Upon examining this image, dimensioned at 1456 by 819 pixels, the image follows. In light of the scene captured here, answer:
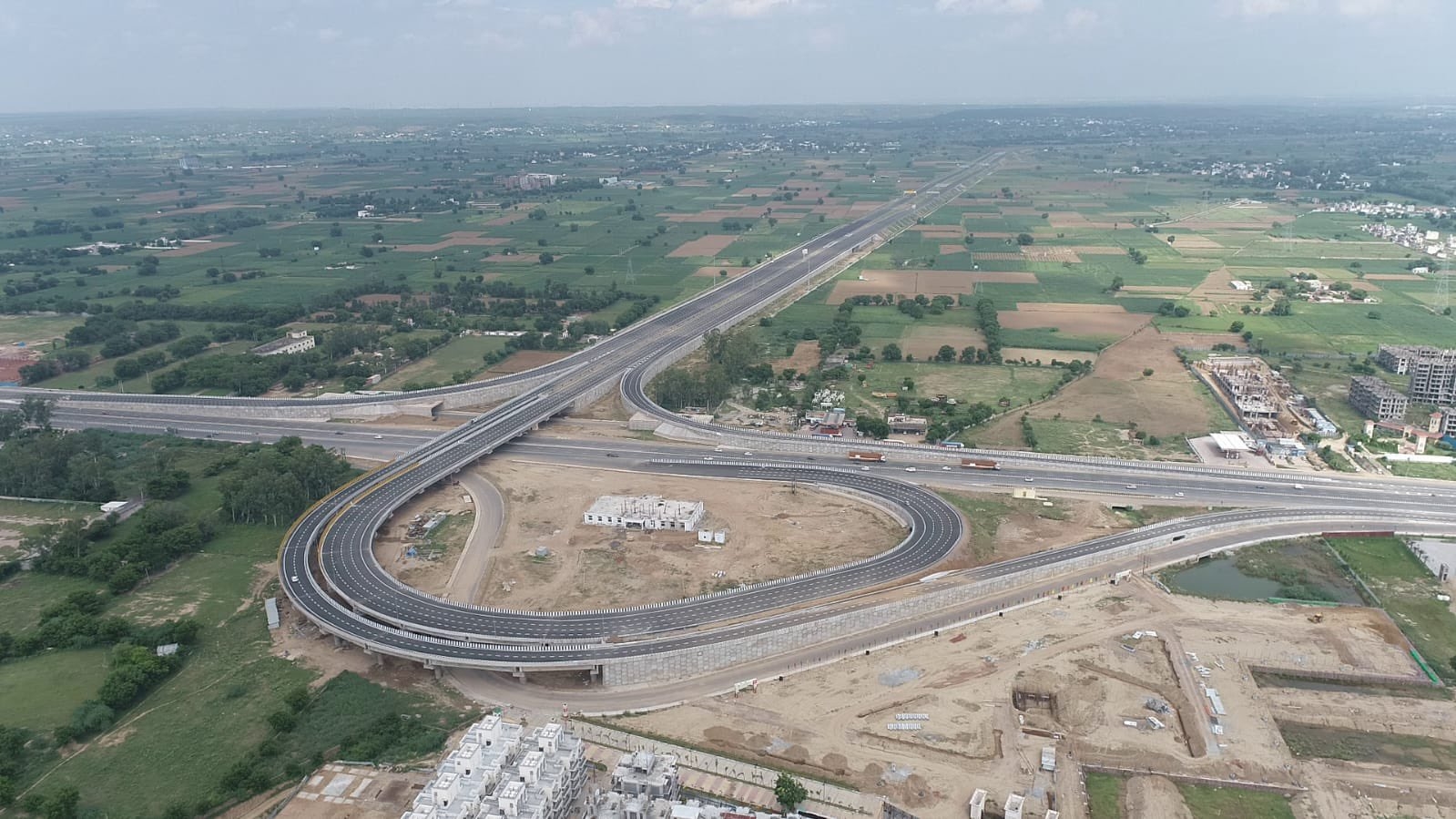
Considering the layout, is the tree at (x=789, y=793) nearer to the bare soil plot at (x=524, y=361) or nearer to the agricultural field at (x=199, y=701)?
the agricultural field at (x=199, y=701)

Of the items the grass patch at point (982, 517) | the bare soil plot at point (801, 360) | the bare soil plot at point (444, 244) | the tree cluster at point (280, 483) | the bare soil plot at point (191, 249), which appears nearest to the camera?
the grass patch at point (982, 517)

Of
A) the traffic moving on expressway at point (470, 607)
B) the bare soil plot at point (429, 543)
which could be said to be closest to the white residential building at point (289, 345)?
the traffic moving on expressway at point (470, 607)

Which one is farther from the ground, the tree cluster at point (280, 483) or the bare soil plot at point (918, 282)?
the bare soil plot at point (918, 282)

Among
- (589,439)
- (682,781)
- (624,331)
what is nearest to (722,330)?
(624,331)

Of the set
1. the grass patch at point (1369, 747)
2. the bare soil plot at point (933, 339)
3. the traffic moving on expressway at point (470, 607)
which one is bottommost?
the grass patch at point (1369, 747)

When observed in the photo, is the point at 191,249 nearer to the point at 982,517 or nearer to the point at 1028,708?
the point at 982,517

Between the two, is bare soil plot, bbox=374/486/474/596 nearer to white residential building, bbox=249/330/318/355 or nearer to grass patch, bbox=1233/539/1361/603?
white residential building, bbox=249/330/318/355

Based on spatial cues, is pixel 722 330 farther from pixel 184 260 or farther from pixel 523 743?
pixel 184 260
